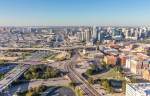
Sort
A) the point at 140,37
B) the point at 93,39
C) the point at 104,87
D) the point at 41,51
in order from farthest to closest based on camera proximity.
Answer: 1. the point at 140,37
2. the point at 93,39
3. the point at 41,51
4. the point at 104,87

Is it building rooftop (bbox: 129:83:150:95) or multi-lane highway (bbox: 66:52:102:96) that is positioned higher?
building rooftop (bbox: 129:83:150:95)

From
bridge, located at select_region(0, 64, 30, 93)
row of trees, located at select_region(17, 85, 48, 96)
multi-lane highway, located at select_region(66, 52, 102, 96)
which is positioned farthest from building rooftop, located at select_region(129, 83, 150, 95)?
bridge, located at select_region(0, 64, 30, 93)

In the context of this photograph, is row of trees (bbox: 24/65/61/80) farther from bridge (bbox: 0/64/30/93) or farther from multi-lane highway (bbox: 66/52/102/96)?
multi-lane highway (bbox: 66/52/102/96)

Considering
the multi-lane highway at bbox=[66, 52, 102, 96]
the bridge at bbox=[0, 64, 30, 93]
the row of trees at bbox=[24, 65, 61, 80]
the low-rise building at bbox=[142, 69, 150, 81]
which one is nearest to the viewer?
the multi-lane highway at bbox=[66, 52, 102, 96]

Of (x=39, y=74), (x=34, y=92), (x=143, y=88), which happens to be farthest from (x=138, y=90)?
(x=39, y=74)

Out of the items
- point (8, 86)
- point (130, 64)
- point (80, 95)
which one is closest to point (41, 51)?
point (130, 64)

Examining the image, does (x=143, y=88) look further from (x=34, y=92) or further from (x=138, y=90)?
(x=34, y=92)

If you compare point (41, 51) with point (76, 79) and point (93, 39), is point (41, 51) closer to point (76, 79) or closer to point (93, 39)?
point (93, 39)

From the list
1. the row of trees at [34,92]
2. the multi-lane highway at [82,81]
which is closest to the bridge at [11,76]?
the row of trees at [34,92]

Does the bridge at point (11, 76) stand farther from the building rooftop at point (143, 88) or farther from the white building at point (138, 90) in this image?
the building rooftop at point (143, 88)
